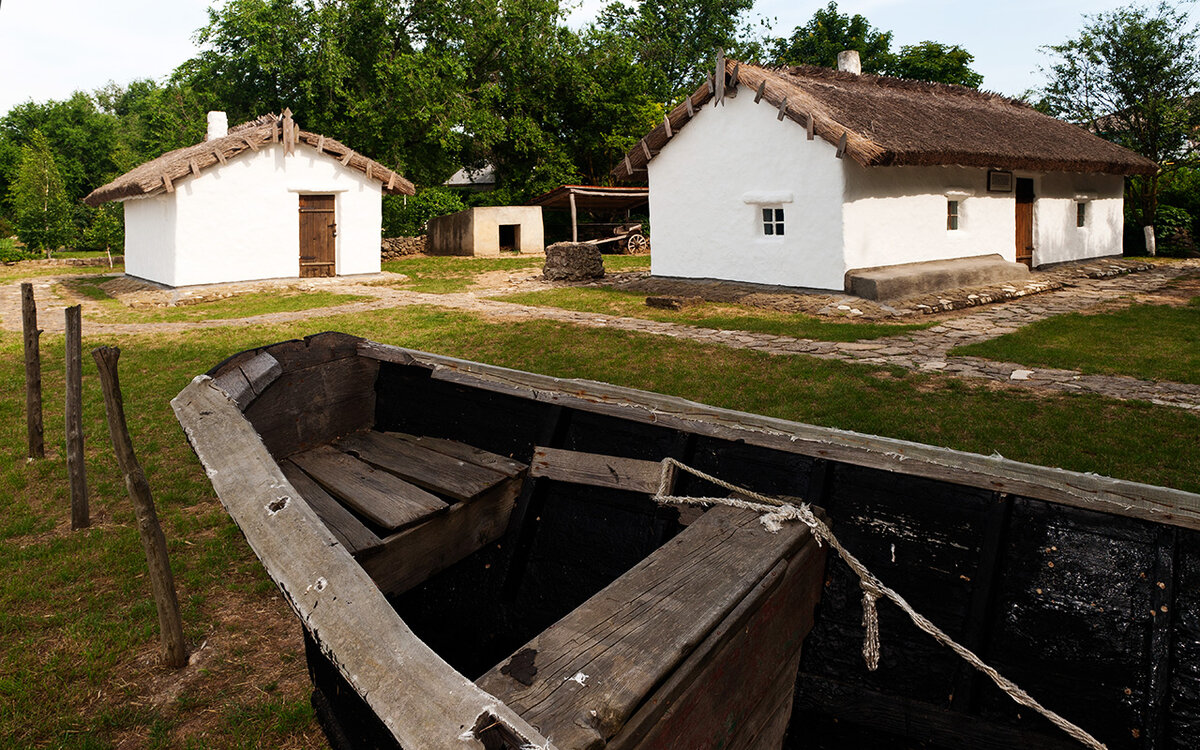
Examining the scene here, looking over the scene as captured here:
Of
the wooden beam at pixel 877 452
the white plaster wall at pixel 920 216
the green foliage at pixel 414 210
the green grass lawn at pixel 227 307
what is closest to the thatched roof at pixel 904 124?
the white plaster wall at pixel 920 216

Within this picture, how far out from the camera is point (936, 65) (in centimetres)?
3447

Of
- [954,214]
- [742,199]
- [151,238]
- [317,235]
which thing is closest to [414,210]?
[317,235]

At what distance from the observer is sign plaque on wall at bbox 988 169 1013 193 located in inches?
589

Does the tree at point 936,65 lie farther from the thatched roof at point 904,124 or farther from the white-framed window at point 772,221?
the white-framed window at point 772,221

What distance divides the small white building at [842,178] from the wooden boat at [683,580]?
10.1 metres

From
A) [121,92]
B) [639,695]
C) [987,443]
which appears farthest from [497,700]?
[121,92]

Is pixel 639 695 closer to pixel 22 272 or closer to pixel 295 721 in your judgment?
pixel 295 721

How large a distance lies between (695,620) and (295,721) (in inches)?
81.9

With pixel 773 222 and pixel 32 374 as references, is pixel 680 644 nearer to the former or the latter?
pixel 32 374

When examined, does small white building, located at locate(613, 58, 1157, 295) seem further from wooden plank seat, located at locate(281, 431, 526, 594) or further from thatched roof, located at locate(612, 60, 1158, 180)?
wooden plank seat, located at locate(281, 431, 526, 594)

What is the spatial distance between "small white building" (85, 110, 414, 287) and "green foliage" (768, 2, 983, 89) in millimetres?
26396

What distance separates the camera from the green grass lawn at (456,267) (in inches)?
663

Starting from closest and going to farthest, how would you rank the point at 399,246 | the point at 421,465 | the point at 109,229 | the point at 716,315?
the point at 421,465, the point at 716,315, the point at 399,246, the point at 109,229

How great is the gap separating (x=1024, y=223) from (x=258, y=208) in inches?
636
